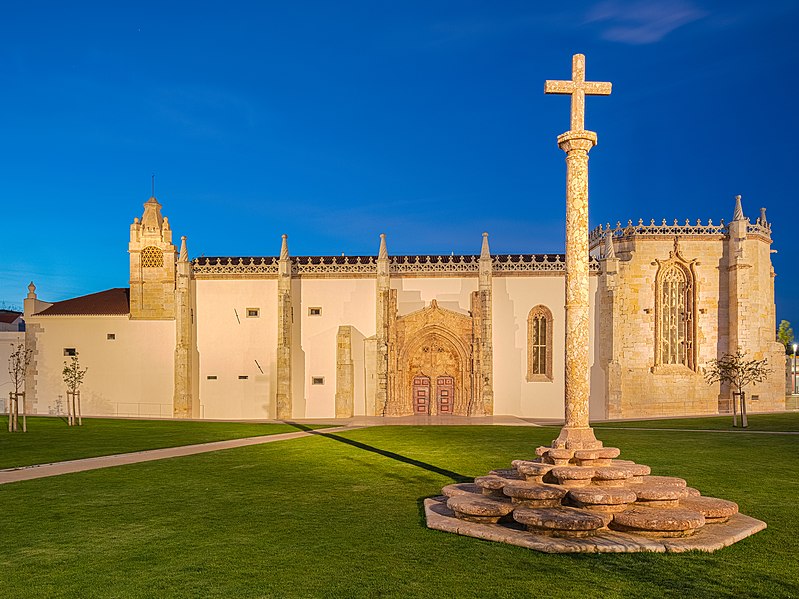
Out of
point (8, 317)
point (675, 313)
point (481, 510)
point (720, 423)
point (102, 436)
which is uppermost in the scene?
point (8, 317)

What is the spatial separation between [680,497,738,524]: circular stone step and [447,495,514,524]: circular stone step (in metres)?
3.02

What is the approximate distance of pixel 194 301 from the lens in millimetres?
40562

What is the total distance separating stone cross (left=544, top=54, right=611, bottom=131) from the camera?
1395cm

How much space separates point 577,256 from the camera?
1375 centimetres

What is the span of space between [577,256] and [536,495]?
474 cm

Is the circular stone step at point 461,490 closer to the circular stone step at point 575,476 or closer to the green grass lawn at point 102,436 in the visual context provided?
the circular stone step at point 575,476

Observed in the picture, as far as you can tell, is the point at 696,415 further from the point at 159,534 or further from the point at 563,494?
the point at 159,534

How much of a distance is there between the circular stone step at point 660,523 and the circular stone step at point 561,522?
0.37m

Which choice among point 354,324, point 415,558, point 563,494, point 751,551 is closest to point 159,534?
point 415,558

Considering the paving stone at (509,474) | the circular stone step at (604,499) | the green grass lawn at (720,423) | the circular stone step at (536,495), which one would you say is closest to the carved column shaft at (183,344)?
the green grass lawn at (720,423)

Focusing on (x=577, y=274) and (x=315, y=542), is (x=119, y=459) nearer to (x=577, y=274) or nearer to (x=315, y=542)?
(x=315, y=542)

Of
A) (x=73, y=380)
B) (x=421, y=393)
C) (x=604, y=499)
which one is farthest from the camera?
(x=421, y=393)

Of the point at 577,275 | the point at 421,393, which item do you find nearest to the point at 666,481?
the point at 577,275

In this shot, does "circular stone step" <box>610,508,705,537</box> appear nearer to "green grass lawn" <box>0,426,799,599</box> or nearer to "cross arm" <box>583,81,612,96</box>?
"green grass lawn" <box>0,426,799,599</box>
